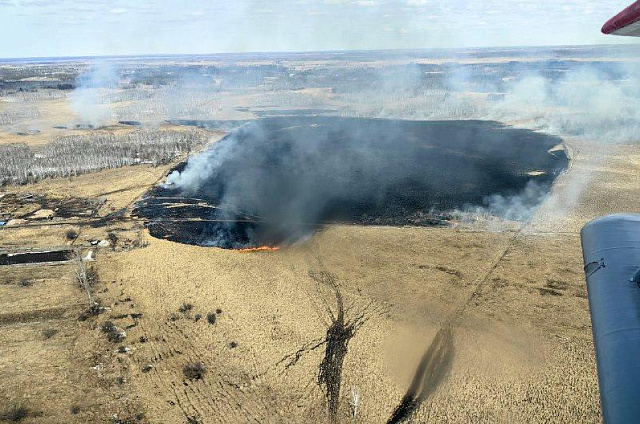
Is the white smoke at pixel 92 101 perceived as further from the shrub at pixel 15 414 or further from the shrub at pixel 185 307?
the shrub at pixel 15 414

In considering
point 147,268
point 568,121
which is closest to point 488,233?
point 147,268

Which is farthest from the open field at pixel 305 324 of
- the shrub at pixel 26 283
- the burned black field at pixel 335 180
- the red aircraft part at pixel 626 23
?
the red aircraft part at pixel 626 23

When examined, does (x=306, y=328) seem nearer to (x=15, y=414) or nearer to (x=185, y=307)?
(x=185, y=307)

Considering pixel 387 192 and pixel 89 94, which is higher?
pixel 89 94

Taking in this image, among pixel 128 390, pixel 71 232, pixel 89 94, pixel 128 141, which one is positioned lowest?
pixel 128 390

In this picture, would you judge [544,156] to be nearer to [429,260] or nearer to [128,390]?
[429,260]

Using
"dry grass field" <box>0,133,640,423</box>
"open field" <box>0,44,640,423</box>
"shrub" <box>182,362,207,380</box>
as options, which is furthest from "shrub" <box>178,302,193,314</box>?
"shrub" <box>182,362,207,380</box>
